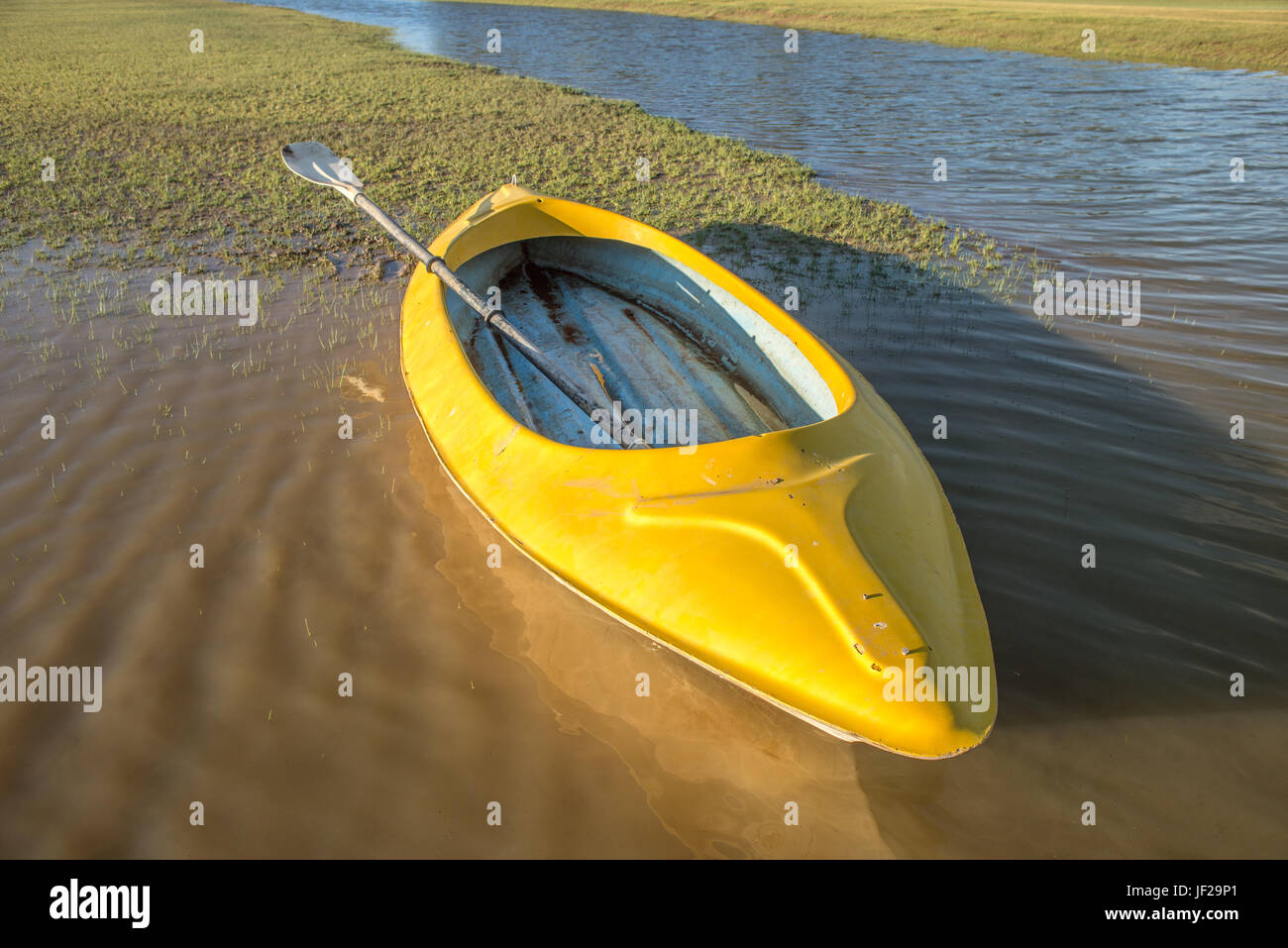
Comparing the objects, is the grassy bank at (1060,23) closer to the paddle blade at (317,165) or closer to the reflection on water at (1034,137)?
the reflection on water at (1034,137)

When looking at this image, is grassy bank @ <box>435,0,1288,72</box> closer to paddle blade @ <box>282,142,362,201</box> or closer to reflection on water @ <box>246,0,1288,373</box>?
reflection on water @ <box>246,0,1288,373</box>

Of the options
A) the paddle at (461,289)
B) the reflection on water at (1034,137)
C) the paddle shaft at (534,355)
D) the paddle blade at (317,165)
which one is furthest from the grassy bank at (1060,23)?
the paddle shaft at (534,355)

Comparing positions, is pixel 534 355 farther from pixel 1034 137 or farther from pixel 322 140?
pixel 1034 137

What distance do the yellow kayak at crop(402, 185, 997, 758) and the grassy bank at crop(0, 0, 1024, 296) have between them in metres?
4.04

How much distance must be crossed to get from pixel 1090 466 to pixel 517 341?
3446mm

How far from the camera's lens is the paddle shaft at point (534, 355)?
4.09m

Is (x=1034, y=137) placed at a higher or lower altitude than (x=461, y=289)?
higher

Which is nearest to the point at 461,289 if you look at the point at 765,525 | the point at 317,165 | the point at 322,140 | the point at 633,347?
the point at 633,347

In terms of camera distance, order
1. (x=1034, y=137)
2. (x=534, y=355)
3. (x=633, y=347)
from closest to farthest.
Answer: (x=534, y=355) < (x=633, y=347) < (x=1034, y=137)

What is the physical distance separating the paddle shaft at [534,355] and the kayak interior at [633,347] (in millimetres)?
154

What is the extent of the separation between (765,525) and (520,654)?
1.30 metres

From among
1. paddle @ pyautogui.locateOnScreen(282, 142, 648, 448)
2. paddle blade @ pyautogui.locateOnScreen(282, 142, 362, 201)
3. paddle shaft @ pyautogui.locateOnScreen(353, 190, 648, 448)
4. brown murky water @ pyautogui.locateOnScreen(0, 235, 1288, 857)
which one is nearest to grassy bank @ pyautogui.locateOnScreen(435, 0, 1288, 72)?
brown murky water @ pyautogui.locateOnScreen(0, 235, 1288, 857)

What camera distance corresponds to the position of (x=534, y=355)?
4344mm

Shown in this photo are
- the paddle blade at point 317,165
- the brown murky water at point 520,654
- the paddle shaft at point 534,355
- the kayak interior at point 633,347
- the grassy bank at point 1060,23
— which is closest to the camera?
the brown murky water at point 520,654
